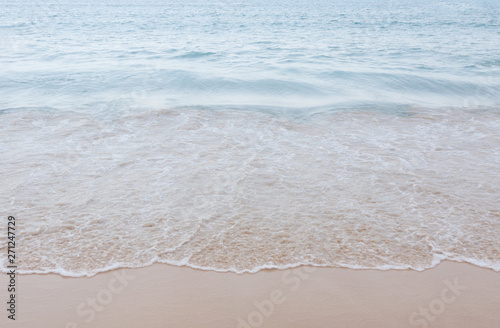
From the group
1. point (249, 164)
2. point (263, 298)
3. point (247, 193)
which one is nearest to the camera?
point (263, 298)

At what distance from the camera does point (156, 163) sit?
602cm

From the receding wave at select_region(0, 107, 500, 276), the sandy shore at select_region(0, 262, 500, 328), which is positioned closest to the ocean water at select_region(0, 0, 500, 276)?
the receding wave at select_region(0, 107, 500, 276)

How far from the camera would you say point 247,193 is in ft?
16.9

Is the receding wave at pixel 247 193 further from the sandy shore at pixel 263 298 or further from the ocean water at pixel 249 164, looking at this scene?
the sandy shore at pixel 263 298

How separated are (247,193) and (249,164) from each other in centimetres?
94

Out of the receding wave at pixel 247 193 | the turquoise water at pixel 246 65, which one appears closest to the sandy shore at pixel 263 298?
the receding wave at pixel 247 193

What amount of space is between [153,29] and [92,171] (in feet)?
69.2

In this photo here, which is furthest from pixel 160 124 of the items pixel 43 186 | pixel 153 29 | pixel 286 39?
pixel 153 29

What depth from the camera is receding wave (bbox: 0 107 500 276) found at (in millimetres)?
4051

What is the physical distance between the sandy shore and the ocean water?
182mm

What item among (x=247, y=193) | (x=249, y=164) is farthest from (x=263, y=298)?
(x=249, y=164)

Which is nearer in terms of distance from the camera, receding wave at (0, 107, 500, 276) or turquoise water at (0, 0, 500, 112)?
receding wave at (0, 107, 500, 276)

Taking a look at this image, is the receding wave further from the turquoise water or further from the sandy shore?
the turquoise water

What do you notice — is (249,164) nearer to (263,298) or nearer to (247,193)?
(247,193)
